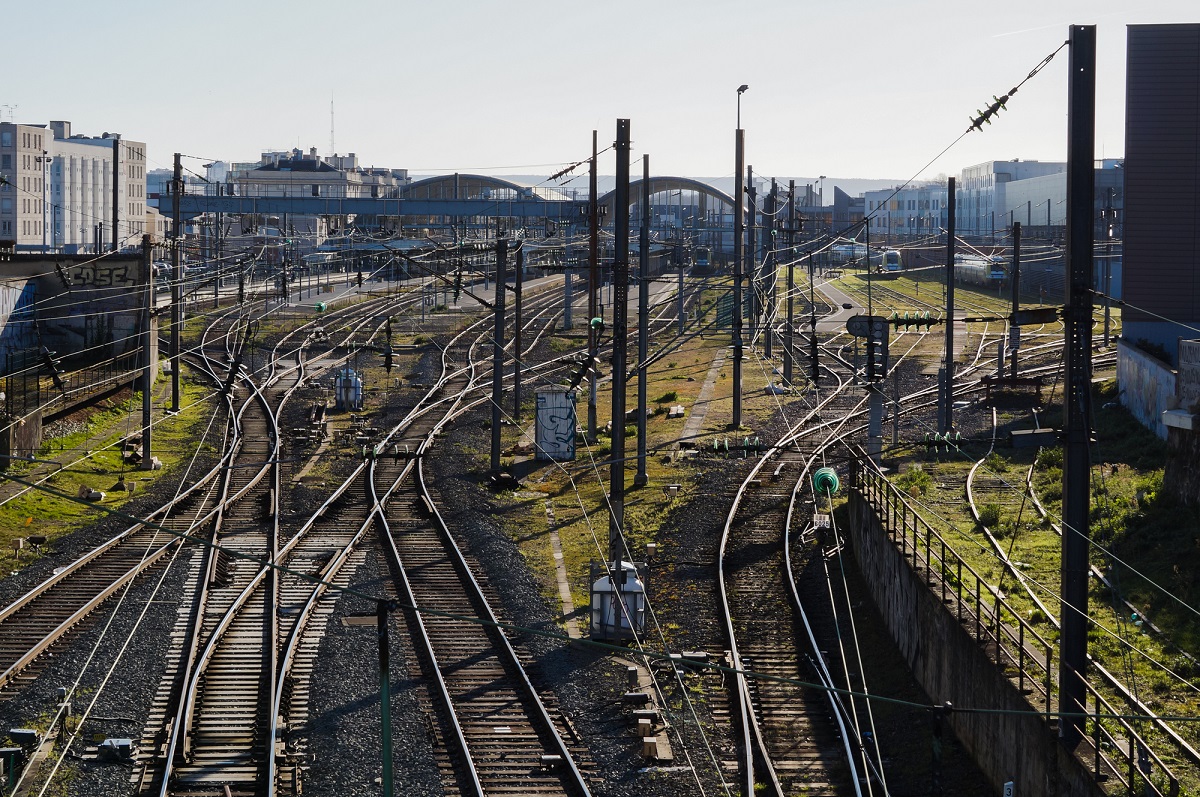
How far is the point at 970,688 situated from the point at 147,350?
21.7m

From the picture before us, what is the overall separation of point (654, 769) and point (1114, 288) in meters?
36.8

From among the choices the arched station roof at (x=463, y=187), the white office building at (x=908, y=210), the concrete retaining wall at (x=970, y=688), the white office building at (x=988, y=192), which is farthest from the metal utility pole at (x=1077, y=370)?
the white office building at (x=908, y=210)

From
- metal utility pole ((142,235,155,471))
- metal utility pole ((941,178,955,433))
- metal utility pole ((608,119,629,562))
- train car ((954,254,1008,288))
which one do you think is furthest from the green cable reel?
train car ((954,254,1008,288))

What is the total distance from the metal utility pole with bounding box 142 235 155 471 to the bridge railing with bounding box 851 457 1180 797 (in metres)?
11.1

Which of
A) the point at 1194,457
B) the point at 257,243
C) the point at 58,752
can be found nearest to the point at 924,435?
the point at 1194,457

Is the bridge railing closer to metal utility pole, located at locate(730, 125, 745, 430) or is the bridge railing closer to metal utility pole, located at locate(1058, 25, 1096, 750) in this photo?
metal utility pole, located at locate(1058, 25, 1096, 750)

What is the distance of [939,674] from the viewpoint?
12227 mm

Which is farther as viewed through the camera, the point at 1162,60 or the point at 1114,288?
the point at 1114,288

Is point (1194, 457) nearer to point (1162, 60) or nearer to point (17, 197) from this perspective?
point (1162, 60)

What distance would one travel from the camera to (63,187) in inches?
3524

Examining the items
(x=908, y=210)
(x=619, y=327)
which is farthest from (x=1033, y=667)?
(x=908, y=210)

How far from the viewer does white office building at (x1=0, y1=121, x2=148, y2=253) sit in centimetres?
7862

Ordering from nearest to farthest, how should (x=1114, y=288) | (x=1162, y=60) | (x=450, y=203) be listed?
1. (x=1162, y=60)
2. (x=1114, y=288)
3. (x=450, y=203)

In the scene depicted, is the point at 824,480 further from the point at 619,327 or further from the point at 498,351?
the point at 498,351
